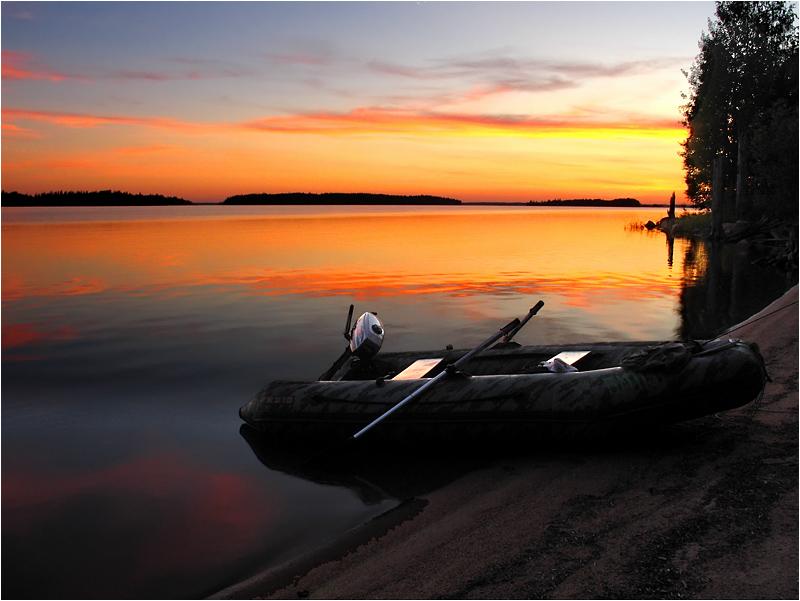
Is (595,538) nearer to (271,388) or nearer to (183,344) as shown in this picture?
(271,388)

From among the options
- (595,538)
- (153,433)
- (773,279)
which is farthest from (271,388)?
(773,279)

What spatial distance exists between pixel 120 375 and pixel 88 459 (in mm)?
3816

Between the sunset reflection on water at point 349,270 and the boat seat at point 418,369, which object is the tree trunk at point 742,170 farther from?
the boat seat at point 418,369

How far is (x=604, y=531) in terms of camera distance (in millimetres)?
4559

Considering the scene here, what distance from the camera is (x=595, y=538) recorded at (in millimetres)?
4477

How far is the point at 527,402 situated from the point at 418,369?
1953mm

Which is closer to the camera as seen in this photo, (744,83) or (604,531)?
(604,531)

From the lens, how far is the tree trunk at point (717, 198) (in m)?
31.0

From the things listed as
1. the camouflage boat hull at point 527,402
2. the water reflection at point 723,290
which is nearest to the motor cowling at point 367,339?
the camouflage boat hull at point 527,402

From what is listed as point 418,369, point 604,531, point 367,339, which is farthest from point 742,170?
point 604,531

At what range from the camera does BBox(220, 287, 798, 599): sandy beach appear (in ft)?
12.8

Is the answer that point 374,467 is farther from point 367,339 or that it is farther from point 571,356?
point 571,356

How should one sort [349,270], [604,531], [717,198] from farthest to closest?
[717,198], [349,270], [604,531]

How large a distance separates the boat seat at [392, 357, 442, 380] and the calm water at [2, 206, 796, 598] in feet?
3.63
